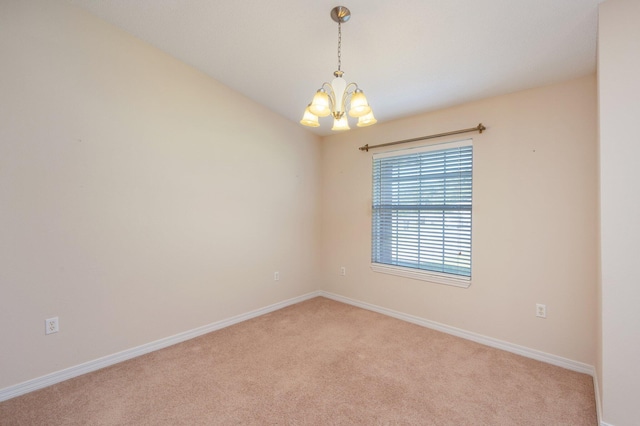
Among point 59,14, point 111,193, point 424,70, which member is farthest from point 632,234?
point 59,14

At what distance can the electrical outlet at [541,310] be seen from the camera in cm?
239

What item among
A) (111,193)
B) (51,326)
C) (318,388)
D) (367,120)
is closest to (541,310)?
(318,388)

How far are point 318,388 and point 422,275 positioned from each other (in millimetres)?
1761

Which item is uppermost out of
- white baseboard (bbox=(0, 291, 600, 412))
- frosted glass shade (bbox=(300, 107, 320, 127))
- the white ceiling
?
the white ceiling

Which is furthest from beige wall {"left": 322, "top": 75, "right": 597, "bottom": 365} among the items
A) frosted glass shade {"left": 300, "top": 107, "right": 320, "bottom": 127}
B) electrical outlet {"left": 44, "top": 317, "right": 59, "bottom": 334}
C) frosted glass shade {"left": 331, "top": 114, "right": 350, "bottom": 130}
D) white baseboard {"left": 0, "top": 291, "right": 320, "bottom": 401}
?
electrical outlet {"left": 44, "top": 317, "right": 59, "bottom": 334}

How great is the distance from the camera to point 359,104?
1.71m

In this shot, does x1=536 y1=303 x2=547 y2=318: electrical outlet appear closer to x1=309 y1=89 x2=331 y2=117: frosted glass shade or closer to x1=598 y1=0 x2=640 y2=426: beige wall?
x1=598 y1=0 x2=640 y2=426: beige wall

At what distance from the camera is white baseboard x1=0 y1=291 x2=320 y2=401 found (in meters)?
1.85

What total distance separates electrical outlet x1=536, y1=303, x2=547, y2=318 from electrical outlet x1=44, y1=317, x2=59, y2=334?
12.8ft

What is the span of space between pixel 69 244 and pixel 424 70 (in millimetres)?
3178

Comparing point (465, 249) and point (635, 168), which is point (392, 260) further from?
point (635, 168)

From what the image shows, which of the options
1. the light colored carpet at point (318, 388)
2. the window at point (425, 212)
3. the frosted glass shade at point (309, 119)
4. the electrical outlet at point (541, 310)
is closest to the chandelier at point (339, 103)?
the frosted glass shade at point (309, 119)

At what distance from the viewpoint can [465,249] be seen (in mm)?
2857

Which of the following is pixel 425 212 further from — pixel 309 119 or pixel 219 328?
pixel 219 328
